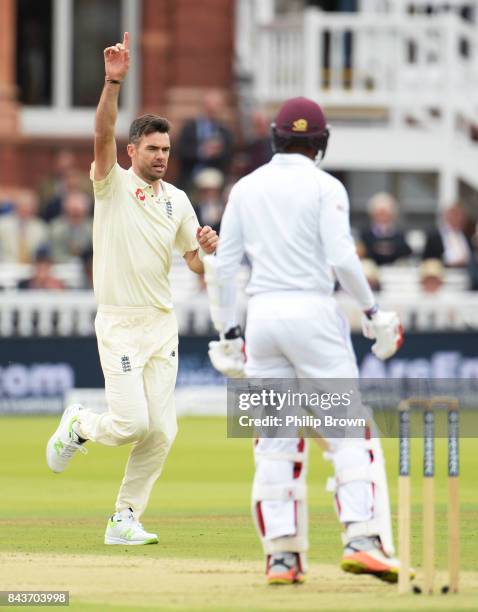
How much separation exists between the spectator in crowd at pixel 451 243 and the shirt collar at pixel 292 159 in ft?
38.5

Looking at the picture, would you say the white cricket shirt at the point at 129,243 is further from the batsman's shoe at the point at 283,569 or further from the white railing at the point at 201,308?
the white railing at the point at 201,308

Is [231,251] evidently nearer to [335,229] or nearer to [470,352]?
[335,229]

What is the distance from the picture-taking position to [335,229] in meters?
8.02

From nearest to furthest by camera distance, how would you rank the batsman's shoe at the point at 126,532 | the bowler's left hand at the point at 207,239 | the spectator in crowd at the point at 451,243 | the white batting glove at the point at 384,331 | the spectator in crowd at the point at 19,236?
the white batting glove at the point at 384,331
the bowler's left hand at the point at 207,239
the batsman's shoe at the point at 126,532
the spectator in crowd at the point at 19,236
the spectator in crowd at the point at 451,243

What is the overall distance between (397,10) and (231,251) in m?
16.5

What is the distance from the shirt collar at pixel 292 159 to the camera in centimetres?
828

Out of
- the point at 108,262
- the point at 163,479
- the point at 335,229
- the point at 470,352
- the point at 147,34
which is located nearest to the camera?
the point at 335,229

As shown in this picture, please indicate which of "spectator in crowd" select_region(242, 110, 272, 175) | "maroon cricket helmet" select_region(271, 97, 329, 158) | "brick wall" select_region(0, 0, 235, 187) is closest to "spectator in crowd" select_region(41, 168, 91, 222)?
"spectator in crowd" select_region(242, 110, 272, 175)

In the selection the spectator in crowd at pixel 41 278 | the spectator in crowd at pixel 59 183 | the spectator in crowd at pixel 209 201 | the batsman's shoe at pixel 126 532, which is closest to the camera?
the batsman's shoe at pixel 126 532

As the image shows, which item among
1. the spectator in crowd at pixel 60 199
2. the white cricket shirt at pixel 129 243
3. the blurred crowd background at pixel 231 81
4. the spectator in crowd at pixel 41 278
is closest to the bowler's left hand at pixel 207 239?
the white cricket shirt at pixel 129 243

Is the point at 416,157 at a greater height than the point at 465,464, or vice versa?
the point at 416,157

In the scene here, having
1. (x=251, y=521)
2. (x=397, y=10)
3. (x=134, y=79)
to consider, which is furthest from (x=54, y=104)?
(x=251, y=521)

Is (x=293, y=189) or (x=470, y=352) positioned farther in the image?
(x=470, y=352)

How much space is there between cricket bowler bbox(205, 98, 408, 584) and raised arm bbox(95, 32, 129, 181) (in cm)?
94
